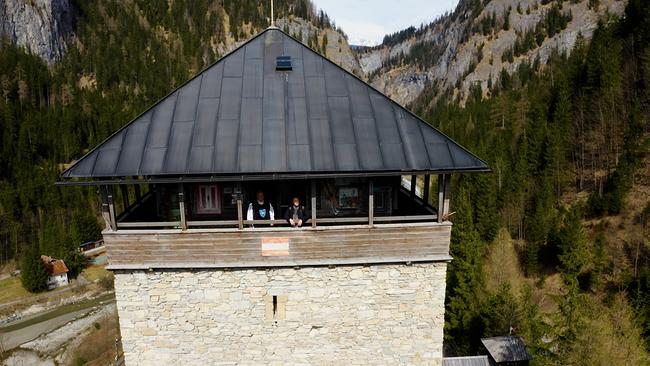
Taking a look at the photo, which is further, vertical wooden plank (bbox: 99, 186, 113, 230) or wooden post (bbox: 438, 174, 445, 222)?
wooden post (bbox: 438, 174, 445, 222)

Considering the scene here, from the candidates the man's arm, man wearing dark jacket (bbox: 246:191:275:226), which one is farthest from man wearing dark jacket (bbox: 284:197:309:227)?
the man's arm

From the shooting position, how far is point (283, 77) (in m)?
11.6

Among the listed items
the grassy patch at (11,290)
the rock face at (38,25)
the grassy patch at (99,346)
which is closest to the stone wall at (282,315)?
the grassy patch at (99,346)

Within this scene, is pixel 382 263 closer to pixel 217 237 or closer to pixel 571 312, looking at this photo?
pixel 217 237

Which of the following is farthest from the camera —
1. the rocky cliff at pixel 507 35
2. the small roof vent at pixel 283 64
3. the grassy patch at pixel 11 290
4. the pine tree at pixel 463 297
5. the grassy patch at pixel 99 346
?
the rocky cliff at pixel 507 35

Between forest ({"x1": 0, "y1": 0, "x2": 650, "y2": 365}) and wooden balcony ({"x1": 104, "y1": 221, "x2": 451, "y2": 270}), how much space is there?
26.2 feet

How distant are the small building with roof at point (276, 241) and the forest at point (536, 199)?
8.01 meters

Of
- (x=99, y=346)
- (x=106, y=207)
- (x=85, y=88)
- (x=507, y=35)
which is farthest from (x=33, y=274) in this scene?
(x=507, y=35)

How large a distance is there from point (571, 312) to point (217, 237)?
1233 centimetres

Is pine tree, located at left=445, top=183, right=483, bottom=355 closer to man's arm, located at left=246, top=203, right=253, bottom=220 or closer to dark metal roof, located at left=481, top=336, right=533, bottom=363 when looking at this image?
dark metal roof, located at left=481, top=336, right=533, bottom=363

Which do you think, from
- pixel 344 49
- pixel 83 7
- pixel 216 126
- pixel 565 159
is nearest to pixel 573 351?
pixel 216 126

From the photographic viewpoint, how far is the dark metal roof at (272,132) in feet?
33.0

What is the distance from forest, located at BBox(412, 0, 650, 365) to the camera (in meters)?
18.8

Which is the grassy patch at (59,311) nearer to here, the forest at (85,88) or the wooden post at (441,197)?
the forest at (85,88)
